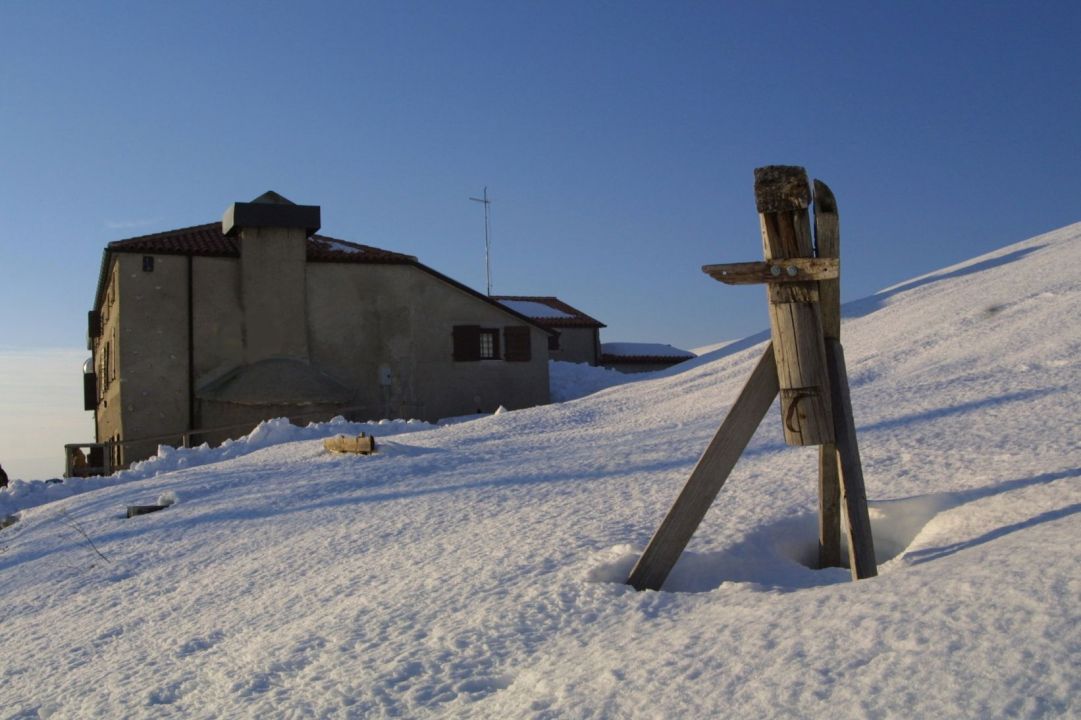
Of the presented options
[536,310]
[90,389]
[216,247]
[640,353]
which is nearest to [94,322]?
[90,389]

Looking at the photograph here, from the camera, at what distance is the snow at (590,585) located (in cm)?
336

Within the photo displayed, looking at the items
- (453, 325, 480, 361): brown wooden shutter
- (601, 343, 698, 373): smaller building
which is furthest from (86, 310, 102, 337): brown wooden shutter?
(601, 343, 698, 373): smaller building

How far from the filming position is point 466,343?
96.3ft

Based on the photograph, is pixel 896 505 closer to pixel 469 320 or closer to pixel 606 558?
pixel 606 558

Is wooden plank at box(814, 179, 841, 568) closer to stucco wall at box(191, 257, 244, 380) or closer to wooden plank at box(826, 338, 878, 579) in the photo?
wooden plank at box(826, 338, 878, 579)

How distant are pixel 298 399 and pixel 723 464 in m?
22.0

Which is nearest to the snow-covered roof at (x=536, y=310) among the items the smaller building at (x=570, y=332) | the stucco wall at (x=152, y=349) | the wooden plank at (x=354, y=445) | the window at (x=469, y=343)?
the smaller building at (x=570, y=332)

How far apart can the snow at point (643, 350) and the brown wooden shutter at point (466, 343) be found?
16.0 m

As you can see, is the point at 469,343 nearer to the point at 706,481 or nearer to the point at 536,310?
the point at 536,310

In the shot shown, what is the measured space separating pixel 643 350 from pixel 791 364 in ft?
141

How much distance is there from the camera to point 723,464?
4859 mm

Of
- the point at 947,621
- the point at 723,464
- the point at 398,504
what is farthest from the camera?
the point at 398,504

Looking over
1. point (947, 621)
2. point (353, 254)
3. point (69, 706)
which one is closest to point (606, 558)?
point (947, 621)

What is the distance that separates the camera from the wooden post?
15.5 ft
